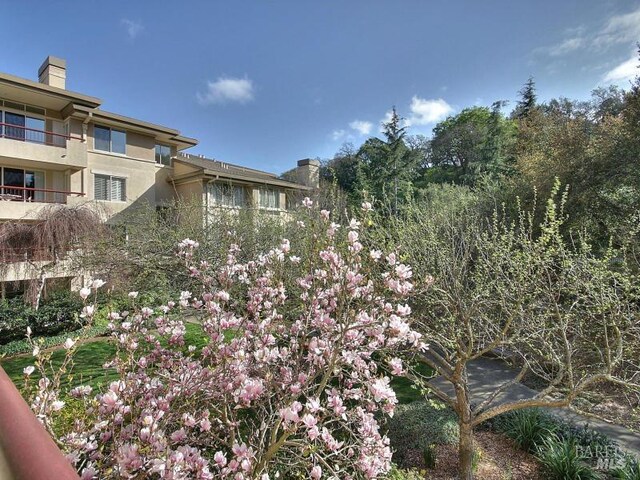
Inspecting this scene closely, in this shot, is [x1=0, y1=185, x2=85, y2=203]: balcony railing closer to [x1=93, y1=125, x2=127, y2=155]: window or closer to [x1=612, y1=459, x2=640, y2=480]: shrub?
[x1=93, y1=125, x2=127, y2=155]: window

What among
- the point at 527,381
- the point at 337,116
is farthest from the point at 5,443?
the point at 337,116

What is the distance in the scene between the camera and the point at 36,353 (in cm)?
212

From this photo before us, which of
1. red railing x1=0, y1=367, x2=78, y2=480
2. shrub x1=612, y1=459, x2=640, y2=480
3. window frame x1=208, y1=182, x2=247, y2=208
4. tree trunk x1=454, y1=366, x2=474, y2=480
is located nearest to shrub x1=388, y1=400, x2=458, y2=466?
tree trunk x1=454, y1=366, x2=474, y2=480

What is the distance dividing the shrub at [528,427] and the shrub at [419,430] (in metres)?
0.96

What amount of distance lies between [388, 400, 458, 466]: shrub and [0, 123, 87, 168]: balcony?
59.8 ft

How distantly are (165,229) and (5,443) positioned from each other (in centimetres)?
1077

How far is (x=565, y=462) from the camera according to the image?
4738mm

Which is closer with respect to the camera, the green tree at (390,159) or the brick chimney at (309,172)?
the brick chimney at (309,172)

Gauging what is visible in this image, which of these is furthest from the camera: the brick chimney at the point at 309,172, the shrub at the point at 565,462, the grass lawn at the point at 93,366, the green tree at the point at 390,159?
the green tree at the point at 390,159

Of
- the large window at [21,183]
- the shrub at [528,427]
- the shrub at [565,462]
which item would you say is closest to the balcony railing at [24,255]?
the large window at [21,183]

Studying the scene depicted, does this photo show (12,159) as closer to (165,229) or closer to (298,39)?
(165,229)

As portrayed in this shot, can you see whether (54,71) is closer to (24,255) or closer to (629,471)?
(24,255)

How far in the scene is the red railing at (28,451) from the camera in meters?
0.65

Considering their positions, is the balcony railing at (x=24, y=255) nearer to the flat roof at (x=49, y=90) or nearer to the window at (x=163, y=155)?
the flat roof at (x=49, y=90)
